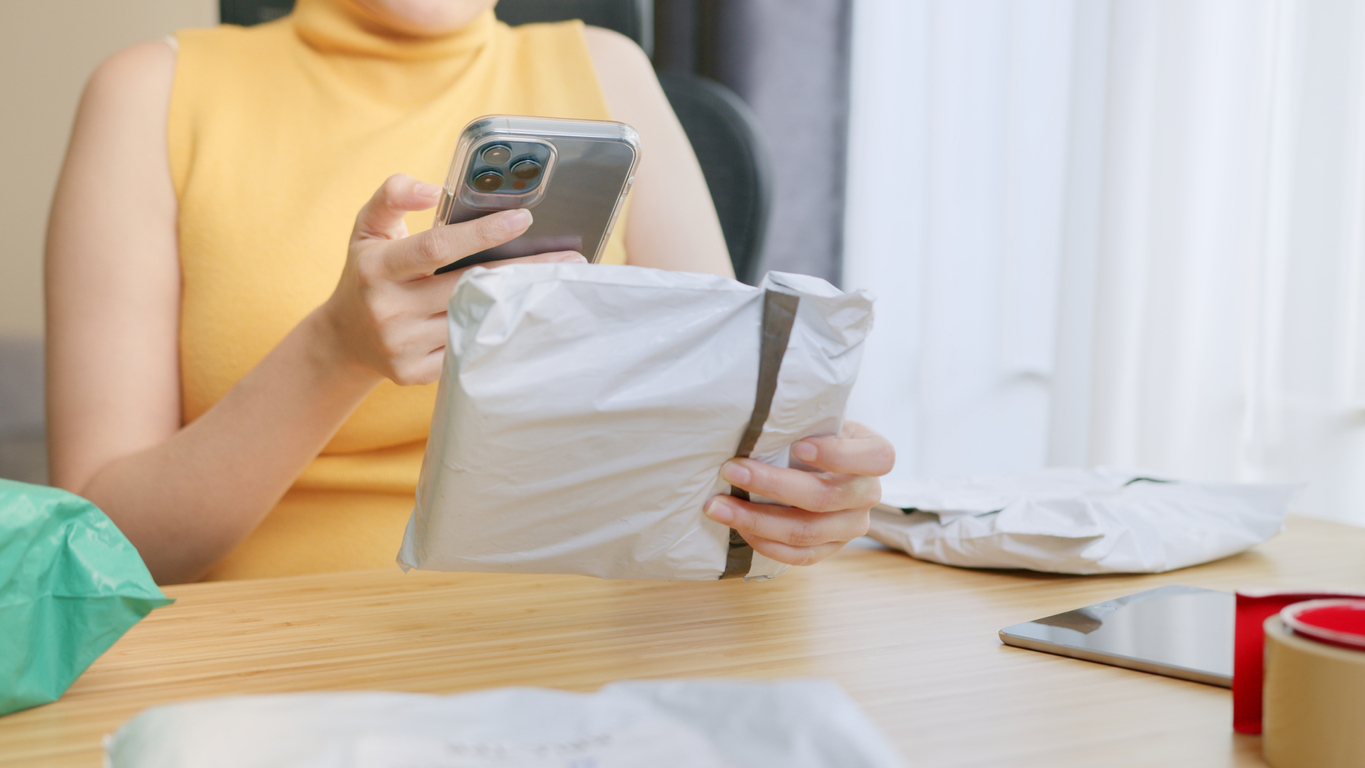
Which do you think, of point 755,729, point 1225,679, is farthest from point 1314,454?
point 755,729

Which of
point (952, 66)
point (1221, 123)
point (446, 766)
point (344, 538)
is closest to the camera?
point (446, 766)

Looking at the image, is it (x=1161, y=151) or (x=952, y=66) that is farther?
(x=952, y=66)

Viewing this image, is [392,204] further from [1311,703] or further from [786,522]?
[1311,703]

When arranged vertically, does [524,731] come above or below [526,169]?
below

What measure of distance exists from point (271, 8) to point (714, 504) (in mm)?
1019

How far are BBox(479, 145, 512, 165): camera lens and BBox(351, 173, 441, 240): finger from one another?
0.12 ft

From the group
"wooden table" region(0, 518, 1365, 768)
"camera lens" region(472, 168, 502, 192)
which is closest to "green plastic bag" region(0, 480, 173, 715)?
"wooden table" region(0, 518, 1365, 768)

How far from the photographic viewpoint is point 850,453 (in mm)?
462

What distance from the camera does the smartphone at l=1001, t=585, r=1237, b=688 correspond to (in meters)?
0.42

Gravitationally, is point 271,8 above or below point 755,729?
above

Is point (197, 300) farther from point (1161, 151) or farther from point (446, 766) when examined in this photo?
point (1161, 151)

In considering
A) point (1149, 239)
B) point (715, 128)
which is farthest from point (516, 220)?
point (1149, 239)

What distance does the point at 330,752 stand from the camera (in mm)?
268

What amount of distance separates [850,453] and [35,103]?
6.59 ft
